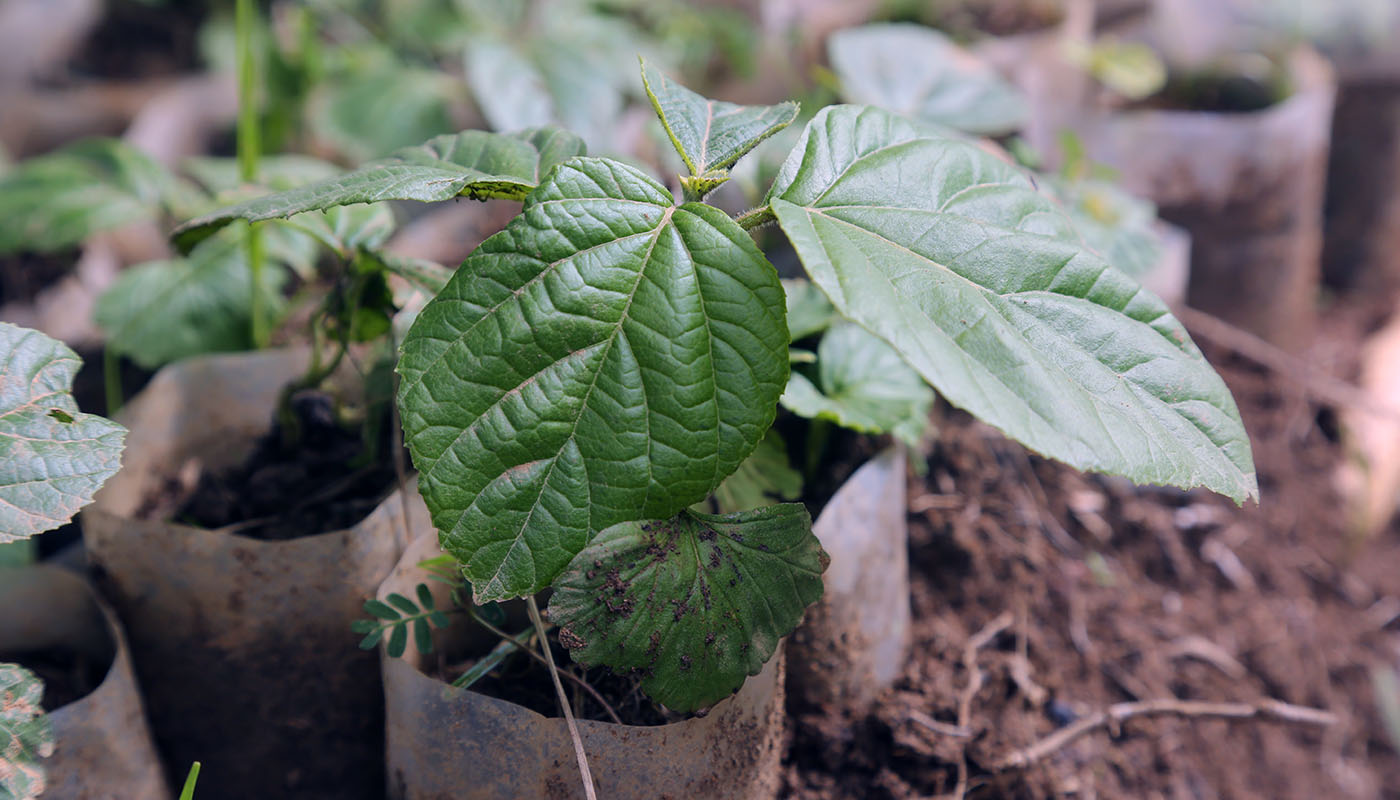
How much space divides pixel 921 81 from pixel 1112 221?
38cm

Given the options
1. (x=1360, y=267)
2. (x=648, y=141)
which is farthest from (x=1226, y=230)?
(x=648, y=141)

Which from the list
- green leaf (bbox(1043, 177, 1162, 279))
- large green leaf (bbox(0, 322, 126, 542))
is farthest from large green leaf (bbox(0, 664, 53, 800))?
green leaf (bbox(1043, 177, 1162, 279))

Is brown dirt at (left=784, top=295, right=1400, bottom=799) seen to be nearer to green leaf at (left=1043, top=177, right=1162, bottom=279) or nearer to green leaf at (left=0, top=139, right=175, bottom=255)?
green leaf at (left=1043, top=177, right=1162, bottom=279)

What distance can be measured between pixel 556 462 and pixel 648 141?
1489 mm

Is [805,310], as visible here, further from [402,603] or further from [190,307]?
[190,307]

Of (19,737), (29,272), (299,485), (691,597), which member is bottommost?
(29,272)

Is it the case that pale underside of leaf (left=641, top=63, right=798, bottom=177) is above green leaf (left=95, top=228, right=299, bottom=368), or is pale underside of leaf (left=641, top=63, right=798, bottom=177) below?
above

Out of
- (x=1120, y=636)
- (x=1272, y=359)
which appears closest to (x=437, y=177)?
(x=1120, y=636)

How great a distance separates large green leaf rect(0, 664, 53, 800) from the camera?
2.10 ft

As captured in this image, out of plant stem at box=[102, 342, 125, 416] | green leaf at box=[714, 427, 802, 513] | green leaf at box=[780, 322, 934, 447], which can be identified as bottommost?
plant stem at box=[102, 342, 125, 416]

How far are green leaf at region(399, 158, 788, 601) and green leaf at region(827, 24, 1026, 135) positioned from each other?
2.74 ft

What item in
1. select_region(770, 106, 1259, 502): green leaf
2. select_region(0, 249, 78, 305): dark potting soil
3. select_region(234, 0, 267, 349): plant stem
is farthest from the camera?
select_region(0, 249, 78, 305): dark potting soil

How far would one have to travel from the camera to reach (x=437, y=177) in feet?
2.24

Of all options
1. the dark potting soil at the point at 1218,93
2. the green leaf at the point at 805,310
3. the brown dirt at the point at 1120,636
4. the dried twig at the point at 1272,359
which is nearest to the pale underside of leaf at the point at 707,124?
the green leaf at the point at 805,310
